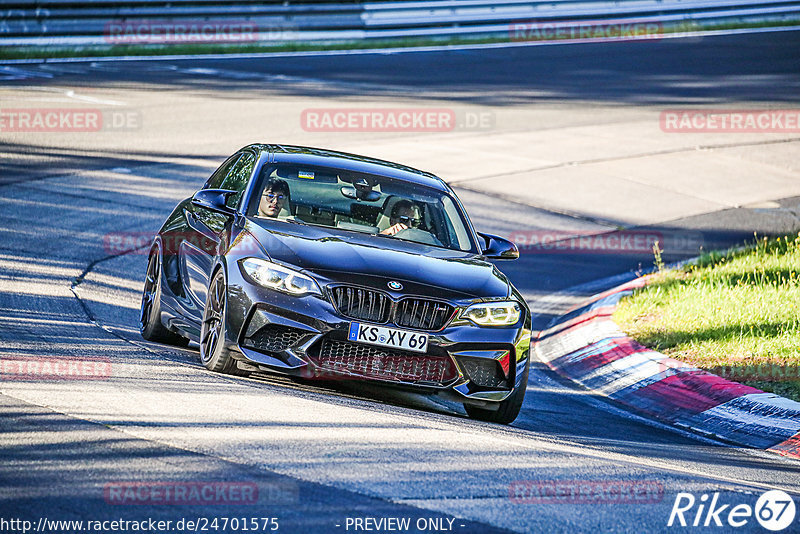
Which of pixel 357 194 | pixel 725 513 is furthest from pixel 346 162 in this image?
pixel 725 513

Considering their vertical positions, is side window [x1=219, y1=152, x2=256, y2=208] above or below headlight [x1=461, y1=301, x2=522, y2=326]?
above

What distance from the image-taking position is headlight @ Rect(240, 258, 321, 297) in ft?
24.2

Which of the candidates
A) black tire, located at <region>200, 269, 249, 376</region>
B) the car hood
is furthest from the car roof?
black tire, located at <region>200, 269, 249, 376</region>

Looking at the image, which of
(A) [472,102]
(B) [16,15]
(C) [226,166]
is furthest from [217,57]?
(C) [226,166]

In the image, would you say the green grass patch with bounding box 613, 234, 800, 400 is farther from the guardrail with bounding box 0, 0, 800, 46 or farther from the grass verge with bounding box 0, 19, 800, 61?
the guardrail with bounding box 0, 0, 800, 46

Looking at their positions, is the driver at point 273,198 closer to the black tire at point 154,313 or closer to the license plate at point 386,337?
the black tire at point 154,313

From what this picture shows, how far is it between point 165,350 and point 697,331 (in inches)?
191

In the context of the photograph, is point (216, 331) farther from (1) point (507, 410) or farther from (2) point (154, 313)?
(1) point (507, 410)

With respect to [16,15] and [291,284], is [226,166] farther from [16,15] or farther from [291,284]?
[16,15]

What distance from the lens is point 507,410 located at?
7.87 metres

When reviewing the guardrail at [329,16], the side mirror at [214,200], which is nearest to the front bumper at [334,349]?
the side mirror at [214,200]

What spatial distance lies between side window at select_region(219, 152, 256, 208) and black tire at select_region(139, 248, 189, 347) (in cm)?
81

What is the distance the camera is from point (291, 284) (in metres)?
7.40

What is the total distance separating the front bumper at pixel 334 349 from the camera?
23.9 ft
